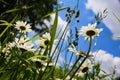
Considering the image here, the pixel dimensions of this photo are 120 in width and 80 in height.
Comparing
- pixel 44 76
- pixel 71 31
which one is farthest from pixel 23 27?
pixel 44 76

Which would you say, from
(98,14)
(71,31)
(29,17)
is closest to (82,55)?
(98,14)

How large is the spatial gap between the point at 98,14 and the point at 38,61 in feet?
2.53

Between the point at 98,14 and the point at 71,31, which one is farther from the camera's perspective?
the point at 71,31

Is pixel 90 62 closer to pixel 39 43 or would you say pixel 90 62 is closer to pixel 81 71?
pixel 81 71

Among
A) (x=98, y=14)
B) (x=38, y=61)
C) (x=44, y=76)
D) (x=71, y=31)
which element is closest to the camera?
(x=44, y=76)

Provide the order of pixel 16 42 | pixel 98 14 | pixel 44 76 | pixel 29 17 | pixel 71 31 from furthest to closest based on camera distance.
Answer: pixel 29 17 < pixel 71 31 < pixel 98 14 < pixel 16 42 < pixel 44 76

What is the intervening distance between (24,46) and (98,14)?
2.37 ft

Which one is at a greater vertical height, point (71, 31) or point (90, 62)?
point (71, 31)

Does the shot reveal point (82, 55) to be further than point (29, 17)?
No

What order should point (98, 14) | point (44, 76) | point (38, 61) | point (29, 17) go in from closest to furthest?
1. point (44, 76)
2. point (38, 61)
3. point (98, 14)
4. point (29, 17)

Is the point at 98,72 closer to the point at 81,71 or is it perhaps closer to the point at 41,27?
the point at 81,71

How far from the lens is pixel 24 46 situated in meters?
2.32

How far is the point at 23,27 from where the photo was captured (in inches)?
124

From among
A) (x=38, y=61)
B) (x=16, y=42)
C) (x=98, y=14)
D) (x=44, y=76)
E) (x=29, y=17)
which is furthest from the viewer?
(x=29, y=17)
